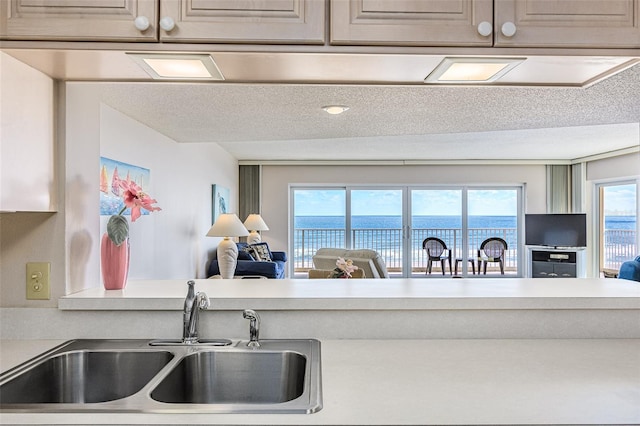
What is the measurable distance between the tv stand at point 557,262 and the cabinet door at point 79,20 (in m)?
8.32

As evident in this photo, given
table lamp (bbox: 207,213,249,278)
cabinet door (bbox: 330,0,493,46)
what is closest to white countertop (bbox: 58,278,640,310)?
cabinet door (bbox: 330,0,493,46)

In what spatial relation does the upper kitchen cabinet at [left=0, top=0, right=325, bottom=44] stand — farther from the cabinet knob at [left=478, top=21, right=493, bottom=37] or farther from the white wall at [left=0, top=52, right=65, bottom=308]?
the cabinet knob at [left=478, top=21, right=493, bottom=37]

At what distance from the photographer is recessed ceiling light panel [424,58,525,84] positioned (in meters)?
1.25

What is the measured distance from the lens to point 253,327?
1.45 meters

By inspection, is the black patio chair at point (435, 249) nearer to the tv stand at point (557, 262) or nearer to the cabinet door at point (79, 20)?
the tv stand at point (557, 262)

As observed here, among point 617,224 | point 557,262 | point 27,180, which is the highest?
point 27,180

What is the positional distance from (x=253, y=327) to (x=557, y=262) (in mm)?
7931

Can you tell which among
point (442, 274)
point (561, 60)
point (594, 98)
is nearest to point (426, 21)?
point (561, 60)

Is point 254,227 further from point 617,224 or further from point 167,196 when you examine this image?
point 617,224

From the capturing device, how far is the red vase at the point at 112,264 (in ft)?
5.35

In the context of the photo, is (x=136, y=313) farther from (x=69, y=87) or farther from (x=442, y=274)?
(x=442, y=274)

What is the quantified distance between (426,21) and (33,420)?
1.33m

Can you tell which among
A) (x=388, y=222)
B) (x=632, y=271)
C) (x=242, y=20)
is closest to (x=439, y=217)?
(x=388, y=222)

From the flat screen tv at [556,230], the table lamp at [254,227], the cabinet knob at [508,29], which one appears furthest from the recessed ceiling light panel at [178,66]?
the flat screen tv at [556,230]
